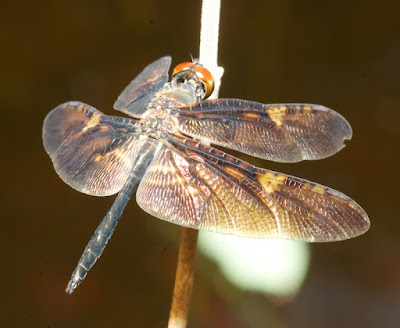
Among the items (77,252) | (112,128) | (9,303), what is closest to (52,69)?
(77,252)

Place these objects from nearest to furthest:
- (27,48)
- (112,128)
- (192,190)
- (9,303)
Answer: (192,190) → (112,128) → (9,303) → (27,48)

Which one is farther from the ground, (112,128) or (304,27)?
(304,27)

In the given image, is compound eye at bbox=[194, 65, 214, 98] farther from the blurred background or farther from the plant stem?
the blurred background

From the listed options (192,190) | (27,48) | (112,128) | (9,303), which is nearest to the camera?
(192,190)

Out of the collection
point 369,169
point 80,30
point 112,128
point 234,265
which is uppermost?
point 80,30

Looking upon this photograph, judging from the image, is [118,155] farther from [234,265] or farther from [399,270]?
[399,270]

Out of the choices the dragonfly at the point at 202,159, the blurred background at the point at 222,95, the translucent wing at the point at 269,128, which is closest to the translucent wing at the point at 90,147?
the dragonfly at the point at 202,159

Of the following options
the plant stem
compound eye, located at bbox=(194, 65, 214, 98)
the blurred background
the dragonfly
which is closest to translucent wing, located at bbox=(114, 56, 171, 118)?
the dragonfly
